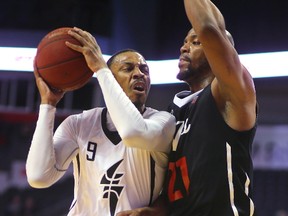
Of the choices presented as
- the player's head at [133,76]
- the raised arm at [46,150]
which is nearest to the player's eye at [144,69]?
the player's head at [133,76]

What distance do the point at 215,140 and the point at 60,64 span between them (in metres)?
0.81

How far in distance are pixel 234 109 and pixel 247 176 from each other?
323 mm

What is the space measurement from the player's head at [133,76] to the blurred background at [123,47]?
3.83 metres

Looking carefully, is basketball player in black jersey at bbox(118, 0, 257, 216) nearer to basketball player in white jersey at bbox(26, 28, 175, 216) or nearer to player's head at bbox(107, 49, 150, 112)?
basketball player in white jersey at bbox(26, 28, 175, 216)

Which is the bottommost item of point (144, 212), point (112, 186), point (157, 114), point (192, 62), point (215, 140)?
point (144, 212)

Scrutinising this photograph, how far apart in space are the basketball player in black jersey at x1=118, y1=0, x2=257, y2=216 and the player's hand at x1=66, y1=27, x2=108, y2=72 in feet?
1.57

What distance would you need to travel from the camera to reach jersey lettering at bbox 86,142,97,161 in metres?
2.61

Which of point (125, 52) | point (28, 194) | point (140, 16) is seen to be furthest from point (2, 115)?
point (125, 52)

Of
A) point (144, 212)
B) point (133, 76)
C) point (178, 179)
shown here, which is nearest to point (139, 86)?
point (133, 76)

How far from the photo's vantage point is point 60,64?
2568 mm

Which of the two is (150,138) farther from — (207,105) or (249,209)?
(249,209)

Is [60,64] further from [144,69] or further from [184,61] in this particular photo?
[184,61]

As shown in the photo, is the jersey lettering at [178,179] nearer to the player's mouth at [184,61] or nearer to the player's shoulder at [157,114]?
the player's shoulder at [157,114]

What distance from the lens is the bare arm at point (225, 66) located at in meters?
2.22
